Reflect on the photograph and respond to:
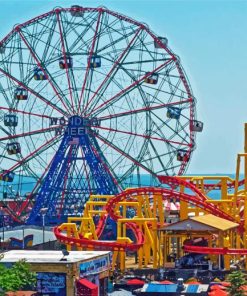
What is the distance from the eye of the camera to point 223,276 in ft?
221

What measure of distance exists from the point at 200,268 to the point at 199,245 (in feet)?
13.3

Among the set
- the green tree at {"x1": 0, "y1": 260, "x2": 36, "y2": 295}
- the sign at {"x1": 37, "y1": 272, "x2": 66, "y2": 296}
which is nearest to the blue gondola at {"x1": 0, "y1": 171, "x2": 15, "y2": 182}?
the sign at {"x1": 37, "y1": 272, "x2": 66, "y2": 296}

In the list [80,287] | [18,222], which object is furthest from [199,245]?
[18,222]

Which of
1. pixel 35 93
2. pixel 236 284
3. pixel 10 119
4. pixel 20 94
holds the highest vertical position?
pixel 35 93

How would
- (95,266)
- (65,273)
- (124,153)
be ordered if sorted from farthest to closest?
1. (124,153)
2. (95,266)
3. (65,273)

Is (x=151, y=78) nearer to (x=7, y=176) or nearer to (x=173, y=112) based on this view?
(x=173, y=112)

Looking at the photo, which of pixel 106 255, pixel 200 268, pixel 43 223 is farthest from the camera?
pixel 43 223

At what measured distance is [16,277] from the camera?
5059 centimetres

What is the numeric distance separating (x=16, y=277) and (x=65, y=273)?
333 centimetres

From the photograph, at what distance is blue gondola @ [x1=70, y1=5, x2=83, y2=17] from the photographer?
9462cm

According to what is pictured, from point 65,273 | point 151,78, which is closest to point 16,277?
point 65,273

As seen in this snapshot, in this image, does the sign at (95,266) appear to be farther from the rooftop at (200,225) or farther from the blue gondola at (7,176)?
the blue gondola at (7,176)

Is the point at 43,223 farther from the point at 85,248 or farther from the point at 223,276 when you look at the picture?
the point at 223,276

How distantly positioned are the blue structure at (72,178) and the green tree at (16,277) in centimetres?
4170
